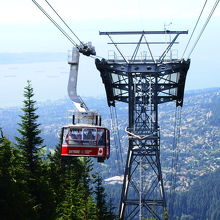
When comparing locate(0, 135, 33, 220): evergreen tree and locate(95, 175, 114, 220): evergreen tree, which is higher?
locate(0, 135, 33, 220): evergreen tree

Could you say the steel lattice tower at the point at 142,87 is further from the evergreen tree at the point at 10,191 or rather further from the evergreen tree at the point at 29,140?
the evergreen tree at the point at 10,191

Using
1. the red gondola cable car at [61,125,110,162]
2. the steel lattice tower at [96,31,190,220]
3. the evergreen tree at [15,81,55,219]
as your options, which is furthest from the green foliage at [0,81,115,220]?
the steel lattice tower at [96,31,190,220]

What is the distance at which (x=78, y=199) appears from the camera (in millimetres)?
47281

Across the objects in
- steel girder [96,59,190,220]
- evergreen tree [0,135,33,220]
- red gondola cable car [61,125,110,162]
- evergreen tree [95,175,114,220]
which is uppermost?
steel girder [96,59,190,220]

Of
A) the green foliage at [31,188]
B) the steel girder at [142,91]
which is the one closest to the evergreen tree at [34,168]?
the green foliage at [31,188]

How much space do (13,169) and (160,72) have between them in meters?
13.1

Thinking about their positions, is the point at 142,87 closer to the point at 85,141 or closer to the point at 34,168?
the point at 85,141

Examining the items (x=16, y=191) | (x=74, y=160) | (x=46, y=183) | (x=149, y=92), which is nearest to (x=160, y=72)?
(x=149, y=92)

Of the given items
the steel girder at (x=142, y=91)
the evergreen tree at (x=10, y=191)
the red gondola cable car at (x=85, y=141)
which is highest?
the steel girder at (x=142, y=91)

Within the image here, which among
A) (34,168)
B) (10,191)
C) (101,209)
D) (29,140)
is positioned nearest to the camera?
(10,191)

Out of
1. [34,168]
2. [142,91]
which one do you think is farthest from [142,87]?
[34,168]

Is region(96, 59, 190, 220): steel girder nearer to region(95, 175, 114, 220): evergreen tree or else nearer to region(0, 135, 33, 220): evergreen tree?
region(95, 175, 114, 220): evergreen tree

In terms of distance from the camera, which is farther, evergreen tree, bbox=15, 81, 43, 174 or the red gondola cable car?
evergreen tree, bbox=15, 81, 43, 174

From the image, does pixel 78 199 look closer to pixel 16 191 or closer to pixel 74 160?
pixel 16 191
